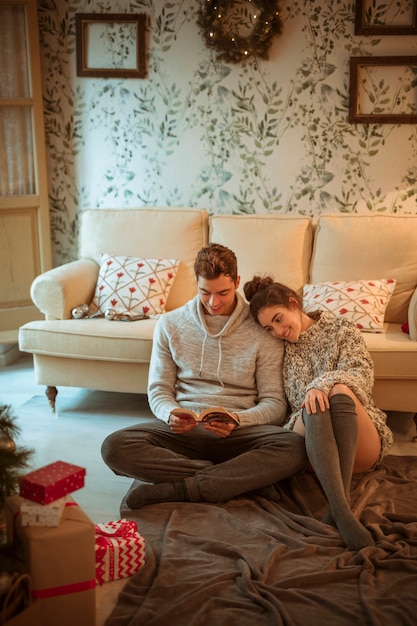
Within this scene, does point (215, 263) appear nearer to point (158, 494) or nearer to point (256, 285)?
point (256, 285)

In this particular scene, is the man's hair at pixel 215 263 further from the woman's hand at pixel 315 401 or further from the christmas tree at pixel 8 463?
the christmas tree at pixel 8 463

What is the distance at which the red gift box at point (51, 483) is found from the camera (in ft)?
6.15

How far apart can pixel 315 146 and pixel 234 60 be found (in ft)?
2.04

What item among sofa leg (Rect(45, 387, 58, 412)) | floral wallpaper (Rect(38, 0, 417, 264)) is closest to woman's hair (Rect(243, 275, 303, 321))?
sofa leg (Rect(45, 387, 58, 412))

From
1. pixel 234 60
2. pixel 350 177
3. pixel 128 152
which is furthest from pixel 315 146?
pixel 128 152

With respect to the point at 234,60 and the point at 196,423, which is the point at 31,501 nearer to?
the point at 196,423

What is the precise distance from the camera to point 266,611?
79.7 inches

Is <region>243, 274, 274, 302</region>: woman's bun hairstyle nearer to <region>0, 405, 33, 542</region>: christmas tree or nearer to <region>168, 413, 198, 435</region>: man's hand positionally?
<region>168, 413, 198, 435</region>: man's hand

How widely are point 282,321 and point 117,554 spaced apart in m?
0.97

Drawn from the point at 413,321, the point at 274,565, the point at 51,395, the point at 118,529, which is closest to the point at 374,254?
the point at 413,321

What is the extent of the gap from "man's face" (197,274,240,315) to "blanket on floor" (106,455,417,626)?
0.68m

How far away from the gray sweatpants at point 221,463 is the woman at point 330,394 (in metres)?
0.10

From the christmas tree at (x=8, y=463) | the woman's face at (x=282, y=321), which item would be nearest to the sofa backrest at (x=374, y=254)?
the woman's face at (x=282, y=321)

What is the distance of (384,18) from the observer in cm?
393
